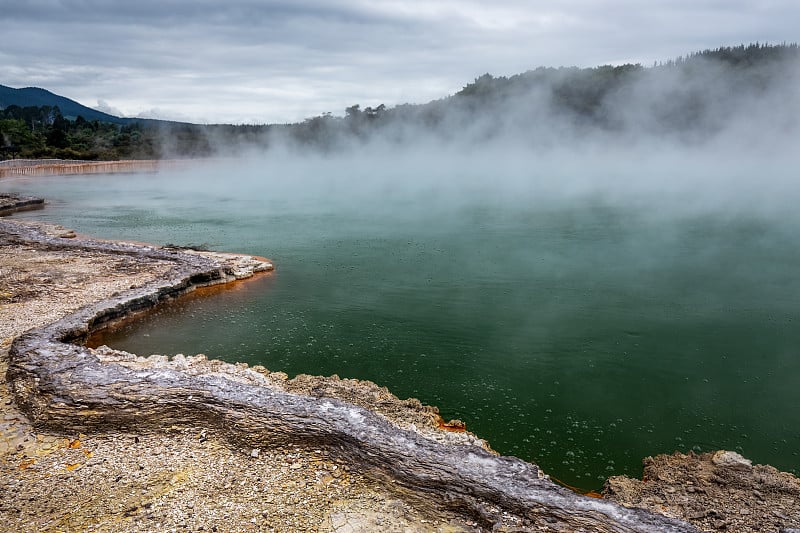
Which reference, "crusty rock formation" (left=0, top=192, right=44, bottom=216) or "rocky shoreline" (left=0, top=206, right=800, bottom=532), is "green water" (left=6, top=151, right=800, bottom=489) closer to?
"rocky shoreline" (left=0, top=206, right=800, bottom=532)

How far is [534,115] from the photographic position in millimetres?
48875

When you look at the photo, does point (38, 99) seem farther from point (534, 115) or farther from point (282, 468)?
point (282, 468)

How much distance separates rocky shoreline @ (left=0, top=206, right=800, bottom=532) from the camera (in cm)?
302

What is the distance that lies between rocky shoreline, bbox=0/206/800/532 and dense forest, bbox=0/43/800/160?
32826 millimetres

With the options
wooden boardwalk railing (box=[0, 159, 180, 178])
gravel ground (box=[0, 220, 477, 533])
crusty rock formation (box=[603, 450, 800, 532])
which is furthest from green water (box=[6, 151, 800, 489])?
wooden boardwalk railing (box=[0, 159, 180, 178])

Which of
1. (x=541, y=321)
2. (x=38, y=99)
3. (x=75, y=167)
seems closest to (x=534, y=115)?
(x=75, y=167)

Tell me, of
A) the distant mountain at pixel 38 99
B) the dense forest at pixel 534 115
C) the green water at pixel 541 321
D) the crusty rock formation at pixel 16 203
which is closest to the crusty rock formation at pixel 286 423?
the green water at pixel 541 321

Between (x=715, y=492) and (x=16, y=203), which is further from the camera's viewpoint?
(x=16, y=203)

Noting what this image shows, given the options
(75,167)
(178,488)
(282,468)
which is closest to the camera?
(178,488)

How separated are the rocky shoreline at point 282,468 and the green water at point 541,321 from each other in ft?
2.01

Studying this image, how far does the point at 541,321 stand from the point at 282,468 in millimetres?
4307

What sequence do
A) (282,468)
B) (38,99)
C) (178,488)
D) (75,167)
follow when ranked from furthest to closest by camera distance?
1. (38,99)
2. (75,167)
3. (282,468)
4. (178,488)

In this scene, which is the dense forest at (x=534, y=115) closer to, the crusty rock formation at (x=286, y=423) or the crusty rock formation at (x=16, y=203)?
the crusty rock formation at (x=16, y=203)

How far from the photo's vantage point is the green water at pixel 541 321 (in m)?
4.66
